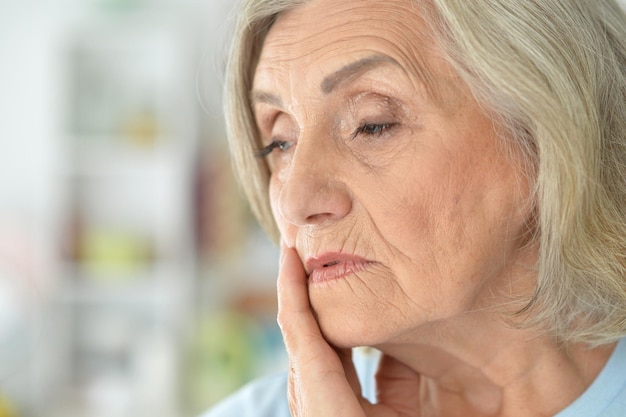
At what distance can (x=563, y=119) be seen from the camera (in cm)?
103

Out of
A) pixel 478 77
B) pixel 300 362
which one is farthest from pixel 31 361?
pixel 478 77

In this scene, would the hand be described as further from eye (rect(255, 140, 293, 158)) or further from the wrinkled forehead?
the wrinkled forehead

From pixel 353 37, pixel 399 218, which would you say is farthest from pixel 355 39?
pixel 399 218

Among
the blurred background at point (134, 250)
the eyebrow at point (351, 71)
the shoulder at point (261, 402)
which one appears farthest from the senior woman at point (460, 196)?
the blurred background at point (134, 250)

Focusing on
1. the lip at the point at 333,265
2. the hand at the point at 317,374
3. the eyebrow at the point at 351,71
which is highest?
the eyebrow at the point at 351,71

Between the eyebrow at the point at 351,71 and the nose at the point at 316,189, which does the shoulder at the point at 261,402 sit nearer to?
the nose at the point at 316,189

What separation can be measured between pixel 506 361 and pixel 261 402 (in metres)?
0.47

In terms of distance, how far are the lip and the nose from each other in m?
0.05

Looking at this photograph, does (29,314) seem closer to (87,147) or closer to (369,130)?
(87,147)

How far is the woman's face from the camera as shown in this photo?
106 cm

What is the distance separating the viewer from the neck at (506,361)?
1.15 m

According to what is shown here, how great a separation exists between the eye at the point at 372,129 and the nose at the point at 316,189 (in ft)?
0.14

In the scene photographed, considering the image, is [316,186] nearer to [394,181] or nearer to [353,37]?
[394,181]

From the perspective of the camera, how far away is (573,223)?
1053mm
